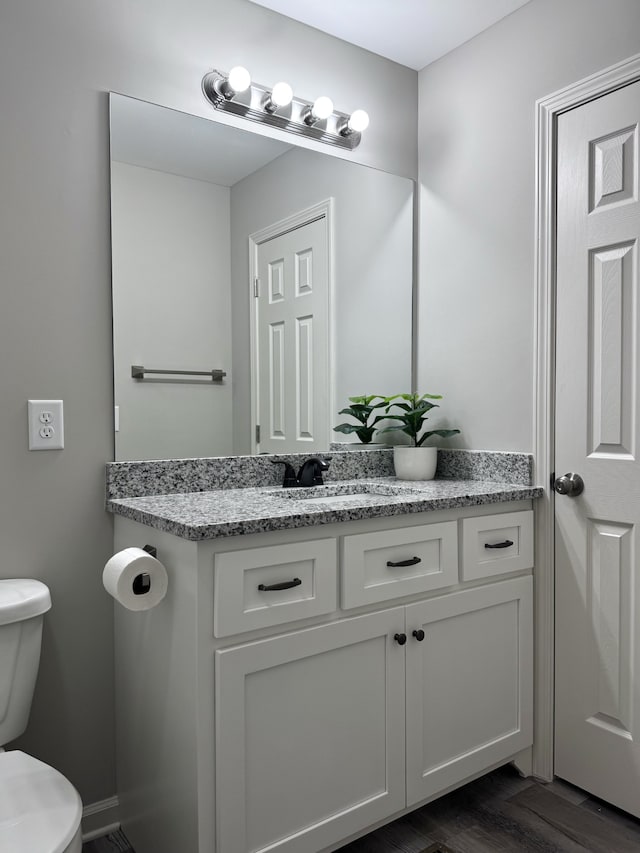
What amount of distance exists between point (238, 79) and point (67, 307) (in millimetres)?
808

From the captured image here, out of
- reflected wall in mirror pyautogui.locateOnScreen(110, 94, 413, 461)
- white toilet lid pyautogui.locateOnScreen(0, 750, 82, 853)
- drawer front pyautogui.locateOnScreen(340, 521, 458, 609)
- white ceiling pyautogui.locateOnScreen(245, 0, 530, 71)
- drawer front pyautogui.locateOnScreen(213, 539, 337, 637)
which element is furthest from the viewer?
white ceiling pyautogui.locateOnScreen(245, 0, 530, 71)

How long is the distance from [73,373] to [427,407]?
1.12 m

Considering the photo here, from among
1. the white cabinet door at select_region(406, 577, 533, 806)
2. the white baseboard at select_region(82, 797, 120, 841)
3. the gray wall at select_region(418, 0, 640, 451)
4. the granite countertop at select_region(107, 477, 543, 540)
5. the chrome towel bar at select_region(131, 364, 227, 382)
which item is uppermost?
the gray wall at select_region(418, 0, 640, 451)

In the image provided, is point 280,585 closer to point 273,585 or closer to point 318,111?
point 273,585

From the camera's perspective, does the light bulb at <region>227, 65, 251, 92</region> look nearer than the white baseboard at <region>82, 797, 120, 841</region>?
No

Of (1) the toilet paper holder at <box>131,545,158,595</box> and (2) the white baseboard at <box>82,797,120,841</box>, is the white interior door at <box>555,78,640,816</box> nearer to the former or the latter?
(1) the toilet paper holder at <box>131,545,158,595</box>

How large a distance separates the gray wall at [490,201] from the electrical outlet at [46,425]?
1.26 metres

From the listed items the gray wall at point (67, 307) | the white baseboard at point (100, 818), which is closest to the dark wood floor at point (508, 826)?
the white baseboard at point (100, 818)

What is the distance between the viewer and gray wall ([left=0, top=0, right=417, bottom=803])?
1.55 m

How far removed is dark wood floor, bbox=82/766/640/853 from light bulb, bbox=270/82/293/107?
2.06 m

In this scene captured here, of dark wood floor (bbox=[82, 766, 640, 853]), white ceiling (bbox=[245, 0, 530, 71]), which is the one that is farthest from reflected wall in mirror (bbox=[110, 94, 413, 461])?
dark wood floor (bbox=[82, 766, 640, 853])

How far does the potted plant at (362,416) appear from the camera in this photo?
2.17m

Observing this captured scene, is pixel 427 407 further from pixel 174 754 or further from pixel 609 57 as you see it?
pixel 174 754

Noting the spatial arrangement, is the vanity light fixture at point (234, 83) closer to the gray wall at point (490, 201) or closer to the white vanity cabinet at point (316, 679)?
the gray wall at point (490, 201)
